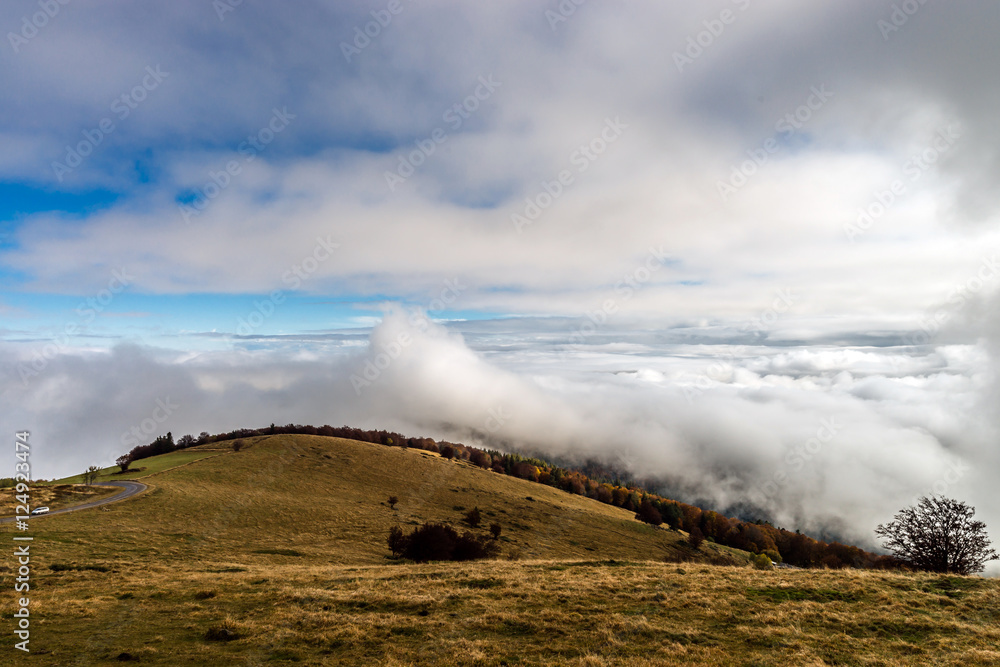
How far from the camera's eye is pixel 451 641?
44.5ft

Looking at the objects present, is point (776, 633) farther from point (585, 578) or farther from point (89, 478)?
point (89, 478)

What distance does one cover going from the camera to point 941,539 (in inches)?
1116

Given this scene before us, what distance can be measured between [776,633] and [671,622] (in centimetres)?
323

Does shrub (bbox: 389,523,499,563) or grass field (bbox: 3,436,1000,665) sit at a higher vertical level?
grass field (bbox: 3,436,1000,665)

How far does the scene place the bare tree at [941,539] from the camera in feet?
89.7

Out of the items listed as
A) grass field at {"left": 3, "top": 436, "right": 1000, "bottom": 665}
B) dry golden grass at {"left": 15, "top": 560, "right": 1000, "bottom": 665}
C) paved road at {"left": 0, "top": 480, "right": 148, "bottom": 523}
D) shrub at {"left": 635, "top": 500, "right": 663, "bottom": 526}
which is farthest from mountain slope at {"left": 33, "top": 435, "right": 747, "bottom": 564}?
dry golden grass at {"left": 15, "top": 560, "right": 1000, "bottom": 665}

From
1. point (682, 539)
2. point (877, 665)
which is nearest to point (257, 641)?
point (877, 665)

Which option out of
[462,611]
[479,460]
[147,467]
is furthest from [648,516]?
[147,467]

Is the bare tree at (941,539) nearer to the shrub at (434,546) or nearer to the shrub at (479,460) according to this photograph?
the shrub at (434,546)

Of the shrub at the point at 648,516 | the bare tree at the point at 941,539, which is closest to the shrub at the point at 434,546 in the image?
the bare tree at the point at 941,539

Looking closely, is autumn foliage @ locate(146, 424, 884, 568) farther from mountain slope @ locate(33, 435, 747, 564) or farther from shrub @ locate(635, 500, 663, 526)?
mountain slope @ locate(33, 435, 747, 564)

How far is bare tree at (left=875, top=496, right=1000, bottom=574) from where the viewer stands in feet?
89.7

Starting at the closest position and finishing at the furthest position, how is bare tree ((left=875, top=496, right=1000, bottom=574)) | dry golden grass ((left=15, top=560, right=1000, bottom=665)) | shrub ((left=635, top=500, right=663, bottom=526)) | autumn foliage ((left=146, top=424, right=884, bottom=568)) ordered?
dry golden grass ((left=15, top=560, right=1000, bottom=665))
bare tree ((left=875, top=496, right=1000, bottom=574))
shrub ((left=635, top=500, right=663, bottom=526))
autumn foliage ((left=146, top=424, right=884, bottom=568))

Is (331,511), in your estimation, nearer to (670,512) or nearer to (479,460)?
(479,460)
